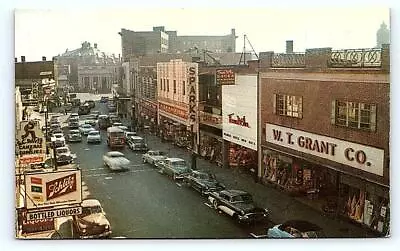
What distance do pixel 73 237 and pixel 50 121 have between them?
42 centimetres

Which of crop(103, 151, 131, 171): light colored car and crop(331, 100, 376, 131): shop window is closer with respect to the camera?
crop(331, 100, 376, 131): shop window

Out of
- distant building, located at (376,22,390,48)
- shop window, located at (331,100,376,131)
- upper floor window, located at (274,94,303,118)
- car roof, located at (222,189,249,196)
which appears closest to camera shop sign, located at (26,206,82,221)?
car roof, located at (222,189,249,196)

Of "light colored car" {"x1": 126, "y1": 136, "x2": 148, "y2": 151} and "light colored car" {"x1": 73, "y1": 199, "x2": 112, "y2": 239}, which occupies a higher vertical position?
"light colored car" {"x1": 126, "y1": 136, "x2": 148, "y2": 151}

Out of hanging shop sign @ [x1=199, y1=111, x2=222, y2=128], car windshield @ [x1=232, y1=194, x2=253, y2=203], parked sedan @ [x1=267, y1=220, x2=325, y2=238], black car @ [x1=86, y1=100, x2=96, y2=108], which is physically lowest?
parked sedan @ [x1=267, y1=220, x2=325, y2=238]

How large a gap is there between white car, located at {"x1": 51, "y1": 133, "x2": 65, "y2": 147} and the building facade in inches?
28.2

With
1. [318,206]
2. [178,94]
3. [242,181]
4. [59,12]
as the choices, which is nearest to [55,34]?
[59,12]

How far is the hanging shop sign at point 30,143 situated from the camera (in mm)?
2299

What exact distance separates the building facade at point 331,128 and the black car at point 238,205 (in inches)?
4.1

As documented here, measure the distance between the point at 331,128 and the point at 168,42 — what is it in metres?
0.65

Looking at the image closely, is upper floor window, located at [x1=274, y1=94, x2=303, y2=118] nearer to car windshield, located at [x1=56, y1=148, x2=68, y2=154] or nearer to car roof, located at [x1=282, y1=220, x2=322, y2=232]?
car roof, located at [x1=282, y1=220, x2=322, y2=232]

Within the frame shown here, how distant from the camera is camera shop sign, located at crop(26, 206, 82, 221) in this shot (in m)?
2.31

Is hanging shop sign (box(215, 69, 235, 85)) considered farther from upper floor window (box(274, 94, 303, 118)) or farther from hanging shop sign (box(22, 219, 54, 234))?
hanging shop sign (box(22, 219, 54, 234))

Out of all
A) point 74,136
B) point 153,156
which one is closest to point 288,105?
point 153,156

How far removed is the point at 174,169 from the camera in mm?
2346
